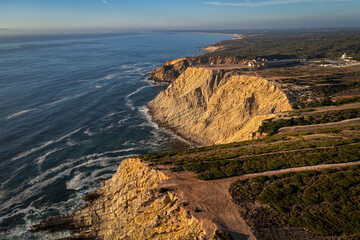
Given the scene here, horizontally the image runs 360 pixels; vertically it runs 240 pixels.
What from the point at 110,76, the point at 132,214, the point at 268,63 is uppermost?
the point at 268,63

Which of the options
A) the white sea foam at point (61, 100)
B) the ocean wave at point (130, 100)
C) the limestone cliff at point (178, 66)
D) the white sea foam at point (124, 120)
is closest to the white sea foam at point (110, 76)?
the limestone cliff at point (178, 66)

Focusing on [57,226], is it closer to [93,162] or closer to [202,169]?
[93,162]

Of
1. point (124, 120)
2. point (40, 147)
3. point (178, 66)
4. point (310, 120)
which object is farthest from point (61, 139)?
point (178, 66)

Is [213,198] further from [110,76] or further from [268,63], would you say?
[110,76]

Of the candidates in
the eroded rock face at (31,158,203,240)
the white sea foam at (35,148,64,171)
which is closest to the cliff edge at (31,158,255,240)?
the eroded rock face at (31,158,203,240)

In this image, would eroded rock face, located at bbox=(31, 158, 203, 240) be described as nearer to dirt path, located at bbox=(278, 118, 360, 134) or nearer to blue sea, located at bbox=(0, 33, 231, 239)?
blue sea, located at bbox=(0, 33, 231, 239)

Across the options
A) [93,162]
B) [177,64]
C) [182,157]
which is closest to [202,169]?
[182,157]
